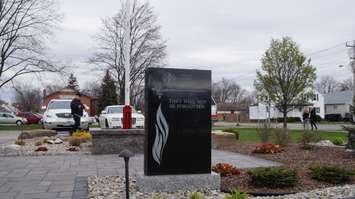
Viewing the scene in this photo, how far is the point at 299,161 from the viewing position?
1032cm

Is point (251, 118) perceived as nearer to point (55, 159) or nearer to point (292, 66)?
point (292, 66)

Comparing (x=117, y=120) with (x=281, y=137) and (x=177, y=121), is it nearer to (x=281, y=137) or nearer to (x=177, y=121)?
(x=281, y=137)

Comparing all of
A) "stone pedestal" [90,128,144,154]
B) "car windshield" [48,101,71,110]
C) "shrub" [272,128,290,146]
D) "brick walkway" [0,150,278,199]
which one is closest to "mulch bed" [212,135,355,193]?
"brick walkway" [0,150,278,199]

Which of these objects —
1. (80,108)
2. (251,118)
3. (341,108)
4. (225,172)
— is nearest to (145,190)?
(225,172)

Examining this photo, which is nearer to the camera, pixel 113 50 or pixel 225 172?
pixel 225 172

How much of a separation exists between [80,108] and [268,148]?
8.63m

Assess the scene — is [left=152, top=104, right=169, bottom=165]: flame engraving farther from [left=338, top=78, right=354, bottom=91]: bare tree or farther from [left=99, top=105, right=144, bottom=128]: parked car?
[left=338, top=78, right=354, bottom=91]: bare tree

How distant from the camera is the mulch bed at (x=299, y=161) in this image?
738 centimetres

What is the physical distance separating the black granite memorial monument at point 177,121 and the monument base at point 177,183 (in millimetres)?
101

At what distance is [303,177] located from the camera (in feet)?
26.7

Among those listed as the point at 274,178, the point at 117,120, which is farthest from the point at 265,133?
the point at 274,178

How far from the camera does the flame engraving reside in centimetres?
697

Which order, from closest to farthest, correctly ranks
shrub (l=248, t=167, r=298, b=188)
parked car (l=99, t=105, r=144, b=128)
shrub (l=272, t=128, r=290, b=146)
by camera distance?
shrub (l=248, t=167, r=298, b=188)
shrub (l=272, t=128, r=290, b=146)
parked car (l=99, t=105, r=144, b=128)

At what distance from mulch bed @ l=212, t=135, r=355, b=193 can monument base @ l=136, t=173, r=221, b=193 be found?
26cm
